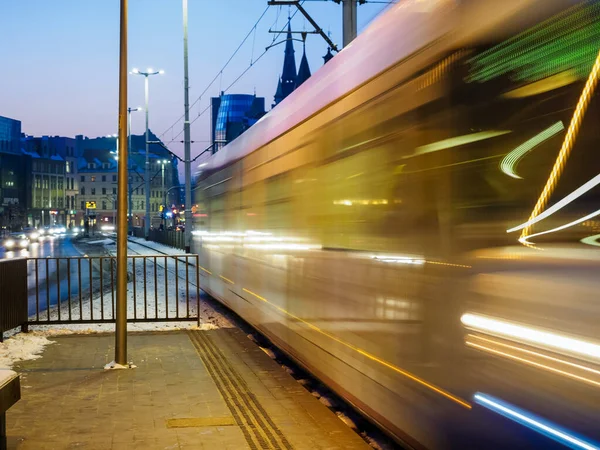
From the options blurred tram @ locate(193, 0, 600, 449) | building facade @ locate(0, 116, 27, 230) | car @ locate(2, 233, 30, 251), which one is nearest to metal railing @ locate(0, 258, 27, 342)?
blurred tram @ locate(193, 0, 600, 449)

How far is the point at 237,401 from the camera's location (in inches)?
276

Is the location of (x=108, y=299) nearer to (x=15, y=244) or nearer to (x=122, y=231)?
(x=122, y=231)

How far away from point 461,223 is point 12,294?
8.18 m

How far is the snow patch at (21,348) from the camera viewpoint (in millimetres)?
9055

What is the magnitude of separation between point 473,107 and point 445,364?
52.1 inches

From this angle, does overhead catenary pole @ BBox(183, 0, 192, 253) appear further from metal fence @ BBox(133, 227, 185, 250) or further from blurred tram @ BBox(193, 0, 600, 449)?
blurred tram @ BBox(193, 0, 600, 449)

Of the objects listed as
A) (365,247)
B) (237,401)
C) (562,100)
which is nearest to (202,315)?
(237,401)

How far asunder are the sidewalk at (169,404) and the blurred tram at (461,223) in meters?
0.52

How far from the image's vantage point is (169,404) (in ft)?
22.6

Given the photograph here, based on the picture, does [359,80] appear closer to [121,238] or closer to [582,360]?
[582,360]

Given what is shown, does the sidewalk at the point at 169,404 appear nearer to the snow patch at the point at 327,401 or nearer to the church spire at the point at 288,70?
the snow patch at the point at 327,401

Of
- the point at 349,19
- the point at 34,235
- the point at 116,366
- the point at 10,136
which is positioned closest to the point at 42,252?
the point at 349,19

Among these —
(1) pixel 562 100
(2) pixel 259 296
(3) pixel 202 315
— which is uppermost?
(1) pixel 562 100

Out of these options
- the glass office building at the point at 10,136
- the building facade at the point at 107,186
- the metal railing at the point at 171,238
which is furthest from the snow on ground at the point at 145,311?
the building facade at the point at 107,186
